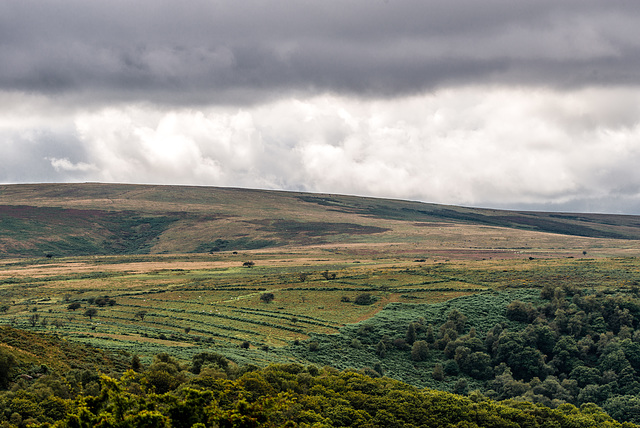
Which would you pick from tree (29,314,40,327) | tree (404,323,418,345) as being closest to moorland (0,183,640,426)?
tree (404,323,418,345)

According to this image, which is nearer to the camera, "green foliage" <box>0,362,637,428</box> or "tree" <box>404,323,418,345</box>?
"green foliage" <box>0,362,637,428</box>

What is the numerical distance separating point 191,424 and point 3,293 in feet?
327

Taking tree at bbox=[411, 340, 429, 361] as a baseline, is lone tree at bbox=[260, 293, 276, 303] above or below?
above

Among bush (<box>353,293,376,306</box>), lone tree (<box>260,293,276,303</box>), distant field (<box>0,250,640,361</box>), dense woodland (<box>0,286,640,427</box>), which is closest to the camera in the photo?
dense woodland (<box>0,286,640,427</box>)

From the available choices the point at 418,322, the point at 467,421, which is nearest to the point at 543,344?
the point at 418,322

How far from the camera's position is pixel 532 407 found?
179 ft

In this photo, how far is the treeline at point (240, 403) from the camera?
30.3 metres

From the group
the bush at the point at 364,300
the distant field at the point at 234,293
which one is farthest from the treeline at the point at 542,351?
the bush at the point at 364,300

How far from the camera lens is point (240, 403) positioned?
3128 centimetres

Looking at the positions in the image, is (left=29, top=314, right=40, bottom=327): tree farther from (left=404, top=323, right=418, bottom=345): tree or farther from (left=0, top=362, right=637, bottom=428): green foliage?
(left=404, top=323, right=418, bottom=345): tree

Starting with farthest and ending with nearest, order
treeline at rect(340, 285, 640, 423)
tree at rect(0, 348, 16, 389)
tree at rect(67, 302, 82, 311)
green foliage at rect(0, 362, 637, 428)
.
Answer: tree at rect(67, 302, 82, 311)
treeline at rect(340, 285, 640, 423)
tree at rect(0, 348, 16, 389)
green foliage at rect(0, 362, 637, 428)

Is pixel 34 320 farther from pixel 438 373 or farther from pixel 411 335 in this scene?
pixel 438 373

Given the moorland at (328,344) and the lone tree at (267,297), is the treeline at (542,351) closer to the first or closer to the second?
the moorland at (328,344)

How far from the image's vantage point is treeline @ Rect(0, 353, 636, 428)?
3033 cm
